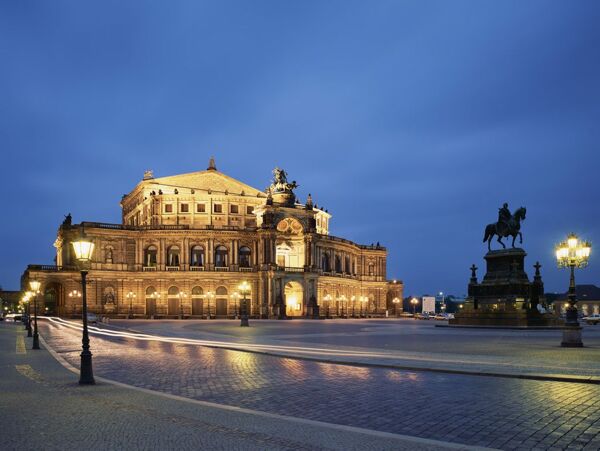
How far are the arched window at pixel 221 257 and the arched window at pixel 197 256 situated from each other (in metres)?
2.50

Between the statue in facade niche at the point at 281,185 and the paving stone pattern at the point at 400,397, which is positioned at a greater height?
the statue in facade niche at the point at 281,185

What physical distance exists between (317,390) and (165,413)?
442cm

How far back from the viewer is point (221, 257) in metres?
97.1

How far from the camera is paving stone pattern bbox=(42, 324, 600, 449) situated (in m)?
9.79

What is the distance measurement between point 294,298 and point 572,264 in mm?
74975

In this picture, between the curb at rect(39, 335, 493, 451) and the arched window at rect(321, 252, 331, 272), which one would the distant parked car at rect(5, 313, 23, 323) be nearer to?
the arched window at rect(321, 252, 331, 272)

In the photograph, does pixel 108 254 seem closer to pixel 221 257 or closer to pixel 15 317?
pixel 15 317

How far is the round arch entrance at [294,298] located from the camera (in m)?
97.8

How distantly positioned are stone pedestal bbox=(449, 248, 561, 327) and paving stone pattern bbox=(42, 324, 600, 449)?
1214 inches

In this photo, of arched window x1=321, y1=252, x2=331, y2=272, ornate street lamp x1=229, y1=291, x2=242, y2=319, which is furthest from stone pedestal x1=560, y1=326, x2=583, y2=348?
arched window x1=321, y1=252, x2=331, y2=272

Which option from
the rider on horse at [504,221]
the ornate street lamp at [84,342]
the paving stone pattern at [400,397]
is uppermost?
the rider on horse at [504,221]

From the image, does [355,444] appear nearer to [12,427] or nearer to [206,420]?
[206,420]

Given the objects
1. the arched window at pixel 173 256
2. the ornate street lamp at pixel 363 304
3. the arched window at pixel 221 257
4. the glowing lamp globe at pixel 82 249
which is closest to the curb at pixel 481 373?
the glowing lamp globe at pixel 82 249

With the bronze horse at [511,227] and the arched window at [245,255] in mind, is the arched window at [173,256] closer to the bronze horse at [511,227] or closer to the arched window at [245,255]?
the arched window at [245,255]
